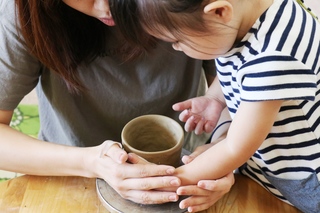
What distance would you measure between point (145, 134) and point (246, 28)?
26cm

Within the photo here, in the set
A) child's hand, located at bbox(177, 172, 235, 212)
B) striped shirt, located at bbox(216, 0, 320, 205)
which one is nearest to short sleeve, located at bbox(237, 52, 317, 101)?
striped shirt, located at bbox(216, 0, 320, 205)

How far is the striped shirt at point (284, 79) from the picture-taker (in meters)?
0.64

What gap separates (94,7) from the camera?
79 centimetres

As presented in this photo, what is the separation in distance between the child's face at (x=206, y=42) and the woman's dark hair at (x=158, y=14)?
0.02 metres

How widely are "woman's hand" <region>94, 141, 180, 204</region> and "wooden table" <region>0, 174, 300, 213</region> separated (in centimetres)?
5

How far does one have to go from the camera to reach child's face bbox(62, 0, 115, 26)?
772 millimetres

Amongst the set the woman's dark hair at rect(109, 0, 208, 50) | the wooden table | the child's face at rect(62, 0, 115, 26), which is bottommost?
the wooden table

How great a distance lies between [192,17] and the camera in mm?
632

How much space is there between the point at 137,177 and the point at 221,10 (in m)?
0.31

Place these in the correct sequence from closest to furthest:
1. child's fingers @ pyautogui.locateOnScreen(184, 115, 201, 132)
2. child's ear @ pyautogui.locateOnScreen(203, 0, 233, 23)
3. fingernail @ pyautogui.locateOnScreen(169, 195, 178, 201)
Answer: child's ear @ pyautogui.locateOnScreen(203, 0, 233, 23)
fingernail @ pyautogui.locateOnScreen(169, 195, 178, 201)
child's fingers @ pyautogui.locateOnScreen(184, 115, 201, 132)

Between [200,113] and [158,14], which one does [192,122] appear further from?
[158,14]

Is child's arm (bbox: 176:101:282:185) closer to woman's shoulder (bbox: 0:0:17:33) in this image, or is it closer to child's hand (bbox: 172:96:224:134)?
child's hand (bbox: 172:96:224:134)

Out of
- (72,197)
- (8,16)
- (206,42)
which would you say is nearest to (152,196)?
(72,197)

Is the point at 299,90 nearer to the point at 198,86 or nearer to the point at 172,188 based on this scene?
the point at 172,188
